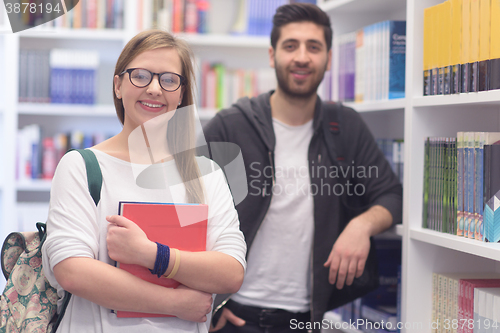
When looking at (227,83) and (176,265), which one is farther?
(227,83)

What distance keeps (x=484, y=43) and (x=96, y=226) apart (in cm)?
111

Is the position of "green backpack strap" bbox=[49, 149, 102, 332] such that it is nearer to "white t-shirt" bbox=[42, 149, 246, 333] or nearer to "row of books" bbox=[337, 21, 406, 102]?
"white t-shirt" bbox=[42, 149, 246, 333]

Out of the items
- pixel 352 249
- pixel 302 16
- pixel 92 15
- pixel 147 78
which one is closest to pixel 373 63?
pixel 302 16

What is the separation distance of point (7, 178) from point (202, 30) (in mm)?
1449

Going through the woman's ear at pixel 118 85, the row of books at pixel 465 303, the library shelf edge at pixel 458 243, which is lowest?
the row of books at pixel 465 303

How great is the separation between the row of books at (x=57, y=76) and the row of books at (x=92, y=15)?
0.55 ft

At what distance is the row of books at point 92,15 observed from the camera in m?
2.72

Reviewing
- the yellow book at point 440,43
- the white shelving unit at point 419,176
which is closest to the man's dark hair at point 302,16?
the white shelving unit at point 419,176

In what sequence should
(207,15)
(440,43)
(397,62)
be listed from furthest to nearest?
(207,15) < (397,62) < (440,43)

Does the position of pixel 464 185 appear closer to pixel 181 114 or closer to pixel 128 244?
pixel 181 114

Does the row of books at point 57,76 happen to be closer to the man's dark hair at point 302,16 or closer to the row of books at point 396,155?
the man's dark hair at point 302,16

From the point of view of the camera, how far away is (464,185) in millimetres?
1346

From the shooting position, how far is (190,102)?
117 cm

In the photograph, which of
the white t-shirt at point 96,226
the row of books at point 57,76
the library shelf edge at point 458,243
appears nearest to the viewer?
the white t-shirt at point 96,226
